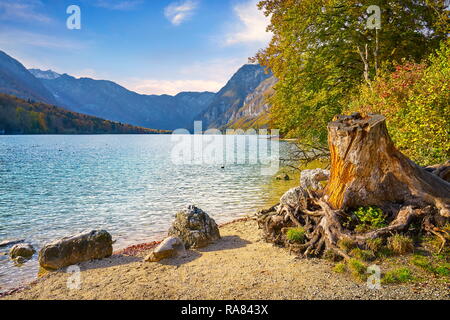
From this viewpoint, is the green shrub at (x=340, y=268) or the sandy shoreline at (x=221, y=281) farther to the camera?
the green shrub at (x=340, y=268)

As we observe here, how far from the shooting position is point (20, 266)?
13.3 metres

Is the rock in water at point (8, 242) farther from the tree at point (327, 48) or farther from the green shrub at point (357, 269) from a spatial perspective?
the tree at point (327, 48)

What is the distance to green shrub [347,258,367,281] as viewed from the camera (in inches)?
346

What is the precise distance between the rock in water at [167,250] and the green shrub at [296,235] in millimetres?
4793

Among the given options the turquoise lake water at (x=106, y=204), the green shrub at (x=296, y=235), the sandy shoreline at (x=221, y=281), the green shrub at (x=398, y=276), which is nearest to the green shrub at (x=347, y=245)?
the sandy shoreline at (x=221, y=281)

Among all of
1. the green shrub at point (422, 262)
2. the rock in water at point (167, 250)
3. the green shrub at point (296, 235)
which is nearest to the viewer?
the green shrub at point (422, 262)

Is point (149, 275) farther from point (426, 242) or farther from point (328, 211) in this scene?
point (426, 242)

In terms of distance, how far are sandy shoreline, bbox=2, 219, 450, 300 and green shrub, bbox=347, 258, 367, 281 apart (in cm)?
22

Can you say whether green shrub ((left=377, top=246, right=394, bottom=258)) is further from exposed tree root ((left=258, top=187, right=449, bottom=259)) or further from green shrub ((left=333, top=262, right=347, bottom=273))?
green shrub ((left=333, top=262, right=347, bottom=273))

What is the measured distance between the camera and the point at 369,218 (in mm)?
10961

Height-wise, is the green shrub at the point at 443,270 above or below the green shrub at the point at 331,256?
above

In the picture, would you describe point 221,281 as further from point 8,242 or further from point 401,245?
point 8,242

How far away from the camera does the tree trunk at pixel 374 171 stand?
10984 millimetres

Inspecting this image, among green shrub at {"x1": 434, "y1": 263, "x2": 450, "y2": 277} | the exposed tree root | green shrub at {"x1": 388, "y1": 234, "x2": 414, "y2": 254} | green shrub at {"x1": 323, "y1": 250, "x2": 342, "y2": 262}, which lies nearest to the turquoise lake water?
the exposed tree root
